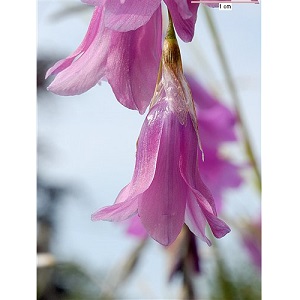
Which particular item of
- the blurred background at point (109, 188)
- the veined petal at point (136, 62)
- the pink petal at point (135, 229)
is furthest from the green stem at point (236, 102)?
the veined petal at point (136, 62)

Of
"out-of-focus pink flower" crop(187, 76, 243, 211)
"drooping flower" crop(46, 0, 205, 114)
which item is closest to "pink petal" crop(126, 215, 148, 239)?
"out-of-focus pink flower" crop(187, 76, 243, 211)

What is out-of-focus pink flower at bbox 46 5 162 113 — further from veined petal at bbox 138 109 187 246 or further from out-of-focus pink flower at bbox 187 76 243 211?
out-of-focus pink flower at bbox 187 76 243 211

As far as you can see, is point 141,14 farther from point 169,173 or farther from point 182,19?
point 169,173

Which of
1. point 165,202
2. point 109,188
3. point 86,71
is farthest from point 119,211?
point 109,188

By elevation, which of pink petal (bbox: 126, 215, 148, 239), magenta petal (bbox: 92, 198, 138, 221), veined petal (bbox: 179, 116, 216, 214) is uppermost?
veined petal (bbox: 179, 116, 216, 214)

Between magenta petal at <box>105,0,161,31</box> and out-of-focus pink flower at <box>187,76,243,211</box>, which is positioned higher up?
magenta petal at <box>105,0,161,31</box>

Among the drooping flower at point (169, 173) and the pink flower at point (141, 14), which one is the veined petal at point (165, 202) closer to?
the drooping flower at point (169, 173)
